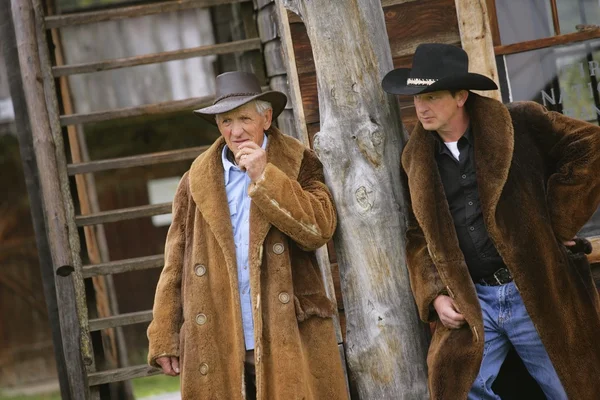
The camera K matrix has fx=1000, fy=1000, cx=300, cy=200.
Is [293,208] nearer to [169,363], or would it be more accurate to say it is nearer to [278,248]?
[278,248]

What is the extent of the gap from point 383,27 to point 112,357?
12.3 ft

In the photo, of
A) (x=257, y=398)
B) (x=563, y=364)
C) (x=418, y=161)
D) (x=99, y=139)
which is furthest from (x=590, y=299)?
(x=99, y=139)

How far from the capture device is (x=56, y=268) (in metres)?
5.47

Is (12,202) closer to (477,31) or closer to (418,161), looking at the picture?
(477,31)

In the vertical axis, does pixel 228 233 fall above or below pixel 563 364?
above

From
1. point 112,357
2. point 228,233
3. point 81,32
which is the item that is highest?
point 81,32

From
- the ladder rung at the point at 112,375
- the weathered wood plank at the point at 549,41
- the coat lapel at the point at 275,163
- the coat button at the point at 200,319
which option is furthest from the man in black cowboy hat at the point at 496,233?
the ladder rung at the point at 112,375

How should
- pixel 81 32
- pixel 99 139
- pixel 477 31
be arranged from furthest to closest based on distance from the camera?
1. pixel 99 139
2. pixel 81 32
3. pixel 477 31

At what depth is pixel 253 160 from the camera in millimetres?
3693

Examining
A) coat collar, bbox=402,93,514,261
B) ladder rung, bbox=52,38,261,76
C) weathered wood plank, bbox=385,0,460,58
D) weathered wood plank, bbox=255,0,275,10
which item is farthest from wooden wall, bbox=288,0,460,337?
coat collar, bbox=402,93,514,261

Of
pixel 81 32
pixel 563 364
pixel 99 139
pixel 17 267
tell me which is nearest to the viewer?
pixel 563 364

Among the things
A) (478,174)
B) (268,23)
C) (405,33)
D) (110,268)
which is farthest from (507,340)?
(110,268)

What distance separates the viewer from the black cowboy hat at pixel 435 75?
145 inches

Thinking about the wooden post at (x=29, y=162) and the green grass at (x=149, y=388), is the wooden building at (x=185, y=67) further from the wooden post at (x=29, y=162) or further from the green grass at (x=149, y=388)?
the green grass at (x=149, y=388)
